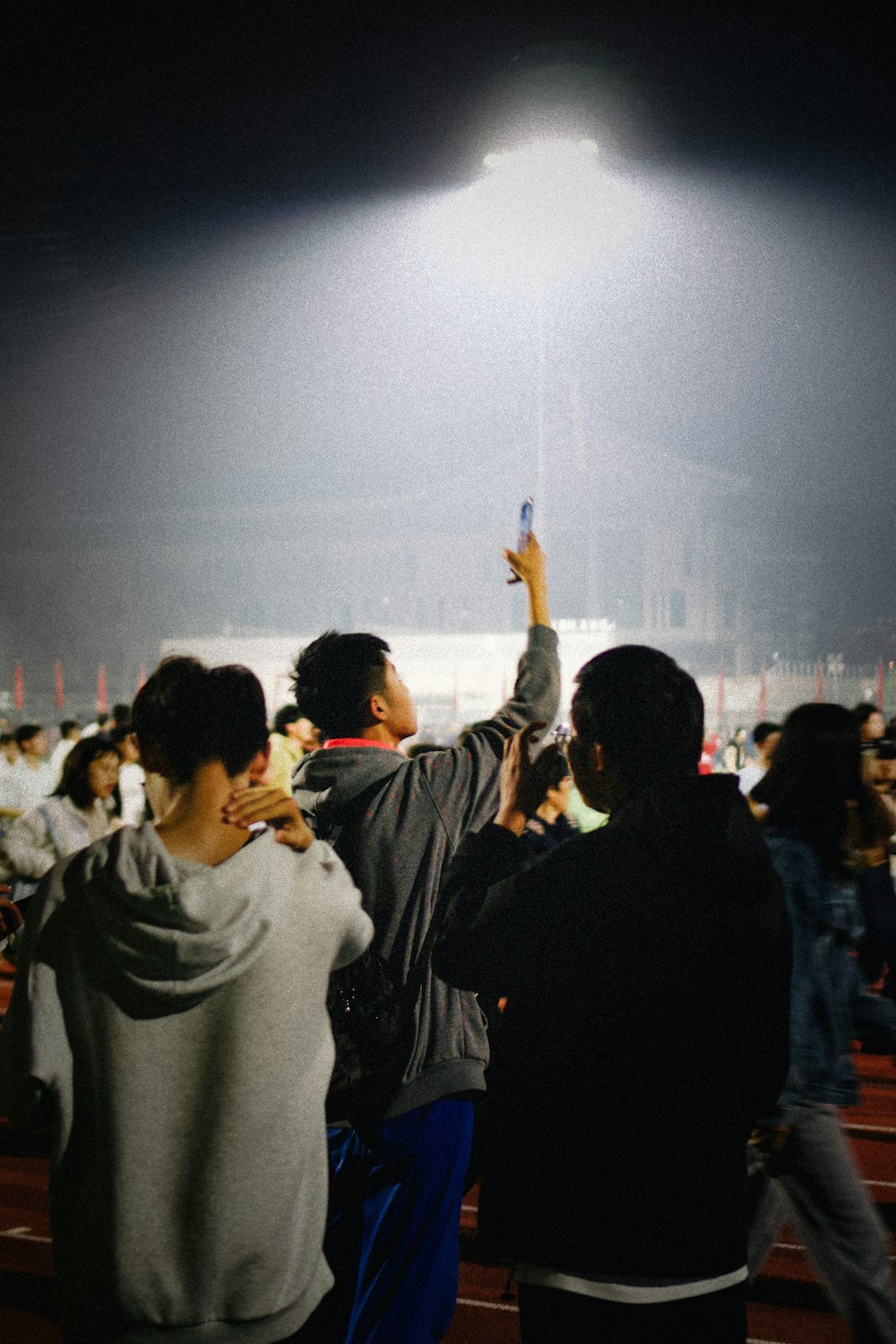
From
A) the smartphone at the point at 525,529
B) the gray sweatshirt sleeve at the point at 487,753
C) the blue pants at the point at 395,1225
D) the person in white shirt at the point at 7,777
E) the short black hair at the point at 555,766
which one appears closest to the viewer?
the short black hair at the point at 555,766

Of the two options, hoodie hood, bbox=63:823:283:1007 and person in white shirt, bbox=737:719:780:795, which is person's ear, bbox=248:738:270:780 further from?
person in white shirt, bbox=737:719:780:795

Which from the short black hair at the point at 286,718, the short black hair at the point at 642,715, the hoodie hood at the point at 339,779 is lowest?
the short black hair at the point at 286,718

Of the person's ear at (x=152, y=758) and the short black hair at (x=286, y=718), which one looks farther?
the short black hair at (x=286, y=718)

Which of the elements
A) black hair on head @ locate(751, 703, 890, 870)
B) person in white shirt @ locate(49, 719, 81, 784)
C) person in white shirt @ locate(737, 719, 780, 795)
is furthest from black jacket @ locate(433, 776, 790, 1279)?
person in white shirt @ locate(49, 719, 81, 784)

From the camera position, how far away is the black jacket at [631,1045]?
57.0 inches

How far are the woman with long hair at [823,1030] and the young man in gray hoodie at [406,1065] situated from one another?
2.17ft

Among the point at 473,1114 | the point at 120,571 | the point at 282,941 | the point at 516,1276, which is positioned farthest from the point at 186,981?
the point at 120,571

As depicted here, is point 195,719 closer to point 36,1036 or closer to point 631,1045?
point 36,1036

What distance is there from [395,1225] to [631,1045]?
0.91m

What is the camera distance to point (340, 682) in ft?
7.72

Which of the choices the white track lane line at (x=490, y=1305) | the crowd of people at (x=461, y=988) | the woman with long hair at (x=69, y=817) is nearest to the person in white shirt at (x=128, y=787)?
the woman with long hair at (x=69, y=817)

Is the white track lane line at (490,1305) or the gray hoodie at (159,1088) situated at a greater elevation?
the gray hoodie at (159,1088)

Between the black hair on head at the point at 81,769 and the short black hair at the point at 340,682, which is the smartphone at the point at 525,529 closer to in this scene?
the short black hair at the point at 340,682

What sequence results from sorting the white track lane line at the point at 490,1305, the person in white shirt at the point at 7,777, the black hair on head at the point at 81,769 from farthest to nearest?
the person in white shirt at the point at 7,777, the black hair on head at the point at 81,769, the white track lane line at the point at 490,1305
